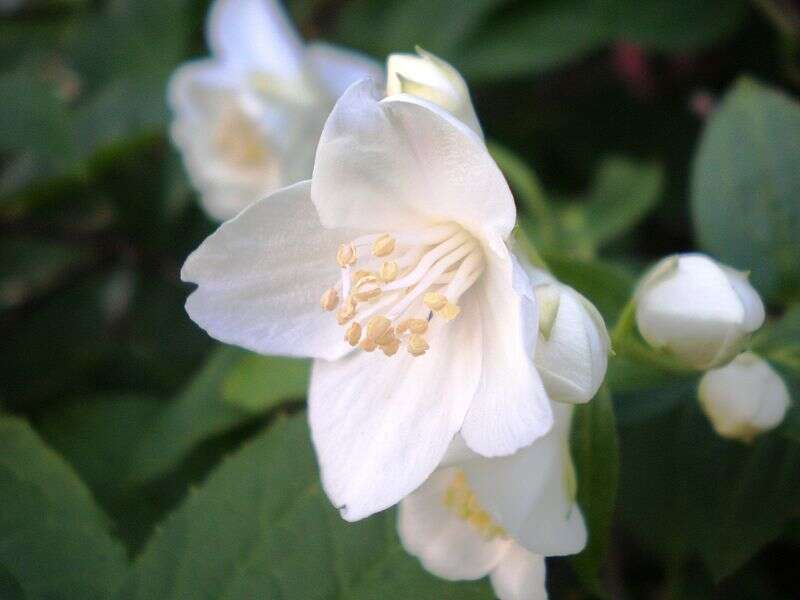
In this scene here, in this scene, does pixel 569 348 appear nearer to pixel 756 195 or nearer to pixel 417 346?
pixel 417 346

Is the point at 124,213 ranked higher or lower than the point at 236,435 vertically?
higher

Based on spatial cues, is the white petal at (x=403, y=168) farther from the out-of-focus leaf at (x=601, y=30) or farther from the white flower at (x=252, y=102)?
the out-of-focus leaf at (x=601, y=30)

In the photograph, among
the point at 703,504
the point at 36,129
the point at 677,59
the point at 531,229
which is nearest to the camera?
the point at 703,504

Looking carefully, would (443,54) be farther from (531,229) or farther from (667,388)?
(667,388)

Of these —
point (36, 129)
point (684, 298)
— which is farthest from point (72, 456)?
point (684, 298)

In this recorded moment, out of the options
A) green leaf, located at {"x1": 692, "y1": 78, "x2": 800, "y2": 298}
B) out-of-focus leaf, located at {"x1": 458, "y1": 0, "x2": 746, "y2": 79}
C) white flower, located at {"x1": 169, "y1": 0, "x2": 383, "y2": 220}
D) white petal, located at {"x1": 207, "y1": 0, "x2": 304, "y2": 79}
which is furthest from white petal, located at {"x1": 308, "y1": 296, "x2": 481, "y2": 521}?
out-of-focus leaf, located at {"x1": 458, "y1": 0, "x2": 746, "y2": 79}
